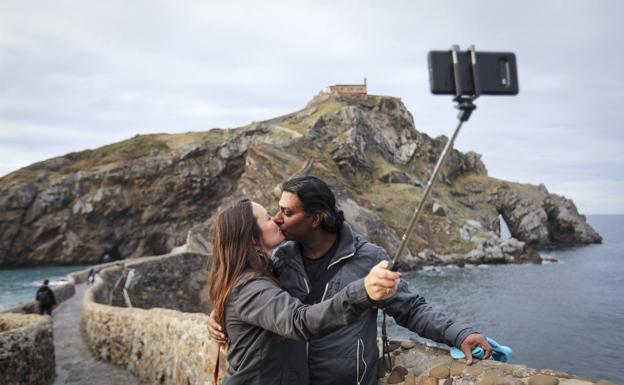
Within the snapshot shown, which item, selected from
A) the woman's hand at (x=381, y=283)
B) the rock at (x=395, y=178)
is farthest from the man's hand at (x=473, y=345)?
the rock at (x=395, y=178)

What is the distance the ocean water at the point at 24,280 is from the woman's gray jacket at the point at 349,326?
38.3 meters

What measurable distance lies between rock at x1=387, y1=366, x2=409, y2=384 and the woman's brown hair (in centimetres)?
149

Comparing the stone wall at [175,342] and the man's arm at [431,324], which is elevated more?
the man's arm at [431,324]

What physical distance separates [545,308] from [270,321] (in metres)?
39.8

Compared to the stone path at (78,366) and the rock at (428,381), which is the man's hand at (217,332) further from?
the stone path at (78,366)

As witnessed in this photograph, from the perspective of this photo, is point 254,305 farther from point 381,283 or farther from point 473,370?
point 473,370

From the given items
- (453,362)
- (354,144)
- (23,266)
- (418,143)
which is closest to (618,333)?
(453,362)

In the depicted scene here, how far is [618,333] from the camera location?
30.1 meters

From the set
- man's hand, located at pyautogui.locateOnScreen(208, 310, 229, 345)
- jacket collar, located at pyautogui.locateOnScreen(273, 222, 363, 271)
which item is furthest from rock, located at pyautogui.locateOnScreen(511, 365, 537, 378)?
man's hand, located at pyautogui.locateOnScreen(208, 310, 229, 345)

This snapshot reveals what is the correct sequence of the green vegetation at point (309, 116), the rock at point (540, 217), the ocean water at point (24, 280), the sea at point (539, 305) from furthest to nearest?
the rock at point (540, 217)
the green vegetation at point (309, 116)
the ocean water at point (24, 280)
the sea at point (539, 305)

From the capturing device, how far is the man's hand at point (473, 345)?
11.1ft

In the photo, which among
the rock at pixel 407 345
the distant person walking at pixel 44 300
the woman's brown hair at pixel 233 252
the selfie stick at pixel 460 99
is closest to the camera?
the selfie stick at pixel 460 99

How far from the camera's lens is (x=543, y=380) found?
3.05 m

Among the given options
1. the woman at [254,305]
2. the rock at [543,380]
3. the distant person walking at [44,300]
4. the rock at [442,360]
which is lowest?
the distant person walking at [44,300]
